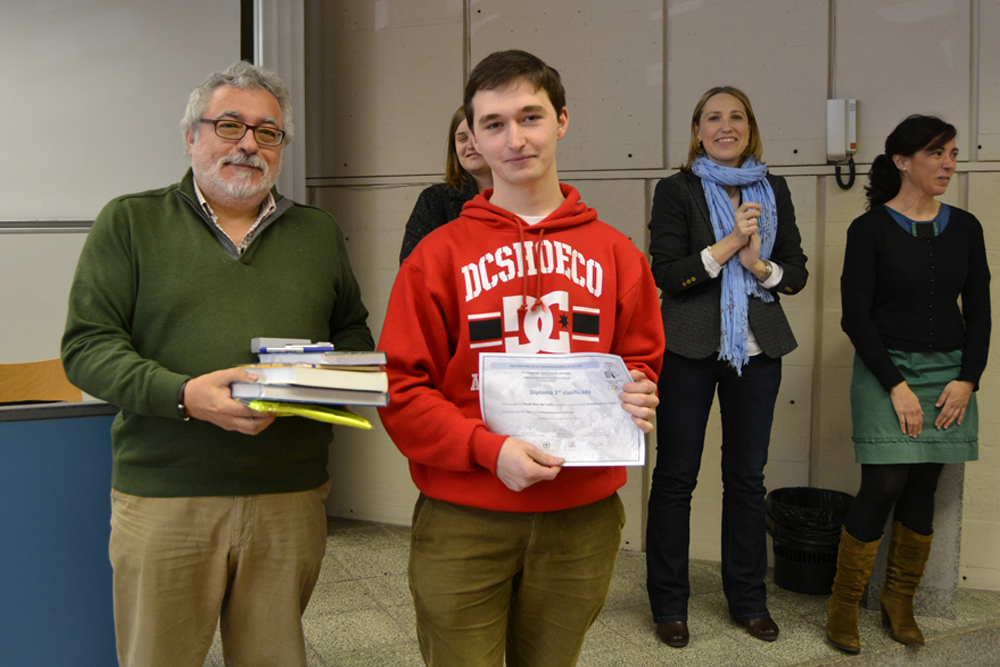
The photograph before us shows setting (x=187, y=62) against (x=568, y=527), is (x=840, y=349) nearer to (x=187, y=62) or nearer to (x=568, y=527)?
(x=568, y=527)

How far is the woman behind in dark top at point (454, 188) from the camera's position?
7.83ft

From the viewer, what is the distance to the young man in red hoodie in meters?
1.38

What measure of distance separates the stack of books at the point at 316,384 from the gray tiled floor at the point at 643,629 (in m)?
1.52

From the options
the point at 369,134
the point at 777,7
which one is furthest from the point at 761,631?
the point at 369,134

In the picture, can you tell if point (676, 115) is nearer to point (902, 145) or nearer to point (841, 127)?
point (841, 127)

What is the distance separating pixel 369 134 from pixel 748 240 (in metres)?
2.11

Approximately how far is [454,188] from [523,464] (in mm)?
1397

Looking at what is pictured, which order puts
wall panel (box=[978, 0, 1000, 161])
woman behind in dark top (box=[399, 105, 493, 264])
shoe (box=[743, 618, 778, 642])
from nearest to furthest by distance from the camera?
1. woman behind in dark top (box=[399, 105, 493, 264])
2. shoe (box=[743, 618, 778, 642])
3. wall panel (box=[978, 0, 1000, 161])

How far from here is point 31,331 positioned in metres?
3.53

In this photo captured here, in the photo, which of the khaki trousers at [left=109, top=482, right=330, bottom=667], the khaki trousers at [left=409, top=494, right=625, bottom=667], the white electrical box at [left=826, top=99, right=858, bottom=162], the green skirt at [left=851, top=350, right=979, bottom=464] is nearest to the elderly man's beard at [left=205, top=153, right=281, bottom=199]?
the khaki trousers at [left=109, top=482, right=330, bottom=667]

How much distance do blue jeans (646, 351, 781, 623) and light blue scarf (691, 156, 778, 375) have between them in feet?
0.32

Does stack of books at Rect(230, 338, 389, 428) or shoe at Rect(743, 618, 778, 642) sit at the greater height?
stack of books at Rect(230, 338, 389, 428)

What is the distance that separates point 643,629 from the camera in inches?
108

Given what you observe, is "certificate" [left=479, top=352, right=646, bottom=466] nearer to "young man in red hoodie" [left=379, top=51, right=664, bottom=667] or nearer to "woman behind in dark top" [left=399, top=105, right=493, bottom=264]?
"young man in red hoodie" [left=379, top=51, right=664, bottom=667]
